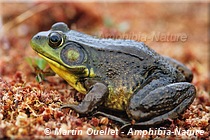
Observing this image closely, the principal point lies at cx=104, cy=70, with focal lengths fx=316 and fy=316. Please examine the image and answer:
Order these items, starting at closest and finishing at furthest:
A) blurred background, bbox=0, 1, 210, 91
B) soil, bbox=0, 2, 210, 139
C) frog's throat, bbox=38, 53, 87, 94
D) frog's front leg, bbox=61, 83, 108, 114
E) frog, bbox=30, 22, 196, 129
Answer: soil, bbox=0, 2, 210, 139, frog's front leg, bbox=61, 83, 108, 114, frog, bbox=30, 22, 196, 129, frog's throat, bbox=38, 53, 87, 94, blurred background, bbox=0, 1, 210, 91

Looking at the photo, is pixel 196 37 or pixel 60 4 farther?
pixel 196 37

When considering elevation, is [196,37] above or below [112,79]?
above

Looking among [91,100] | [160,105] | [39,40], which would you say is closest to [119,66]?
[91,100]

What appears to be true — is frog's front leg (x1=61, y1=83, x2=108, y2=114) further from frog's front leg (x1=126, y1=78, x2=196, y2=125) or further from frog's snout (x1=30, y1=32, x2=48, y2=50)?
frog's snout (x1=30, y1=32, x2=48, y2=50)

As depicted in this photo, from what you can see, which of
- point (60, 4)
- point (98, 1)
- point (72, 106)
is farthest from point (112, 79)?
point (98, 1)

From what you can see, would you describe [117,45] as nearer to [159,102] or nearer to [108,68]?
[108,68]

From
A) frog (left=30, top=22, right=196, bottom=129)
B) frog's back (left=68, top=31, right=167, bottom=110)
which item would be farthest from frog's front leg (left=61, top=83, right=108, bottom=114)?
frog's back (left=68, top=31, right=167, bottom=110)

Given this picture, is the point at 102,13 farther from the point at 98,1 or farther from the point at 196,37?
the point at 196,37
